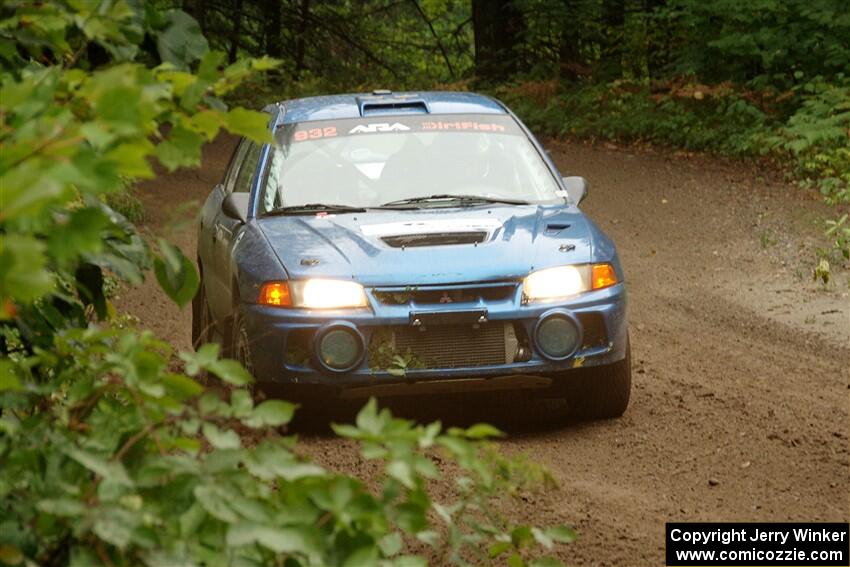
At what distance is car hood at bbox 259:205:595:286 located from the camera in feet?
24.7


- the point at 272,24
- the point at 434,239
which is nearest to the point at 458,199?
the point at 434,239

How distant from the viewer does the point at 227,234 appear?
8.88 m

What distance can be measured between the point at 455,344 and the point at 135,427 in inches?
184

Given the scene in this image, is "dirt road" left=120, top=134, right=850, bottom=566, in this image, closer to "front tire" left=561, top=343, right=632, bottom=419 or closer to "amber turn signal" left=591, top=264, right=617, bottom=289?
"front tire" left=561, top=343, right=632, bottom=419

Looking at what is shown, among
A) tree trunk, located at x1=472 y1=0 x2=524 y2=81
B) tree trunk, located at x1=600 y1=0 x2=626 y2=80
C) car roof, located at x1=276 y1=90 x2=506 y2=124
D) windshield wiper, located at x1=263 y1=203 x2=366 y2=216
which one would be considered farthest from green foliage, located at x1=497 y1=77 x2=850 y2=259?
windshield wiper, located at x1=263 y1=203 x2=366 y2=216

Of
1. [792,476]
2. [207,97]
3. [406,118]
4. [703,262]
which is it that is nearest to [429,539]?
[207,97]

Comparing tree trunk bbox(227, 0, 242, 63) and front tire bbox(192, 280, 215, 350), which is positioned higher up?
front tire bbox(192, 280, 215, 350)

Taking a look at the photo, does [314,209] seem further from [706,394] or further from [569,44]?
[569,44]

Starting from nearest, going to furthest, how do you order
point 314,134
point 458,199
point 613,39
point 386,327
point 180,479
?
point 180,479 → point 386,327 → point 458,199 → point 314,134 → point 613,39

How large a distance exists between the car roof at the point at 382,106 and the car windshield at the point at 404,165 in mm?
89

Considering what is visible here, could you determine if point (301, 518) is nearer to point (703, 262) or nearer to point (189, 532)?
point (189, 532)

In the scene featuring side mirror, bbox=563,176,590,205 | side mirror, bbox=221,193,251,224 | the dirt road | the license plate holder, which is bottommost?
the dirt road

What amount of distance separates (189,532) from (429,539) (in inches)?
23.5

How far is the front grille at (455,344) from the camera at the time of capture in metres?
7.47
